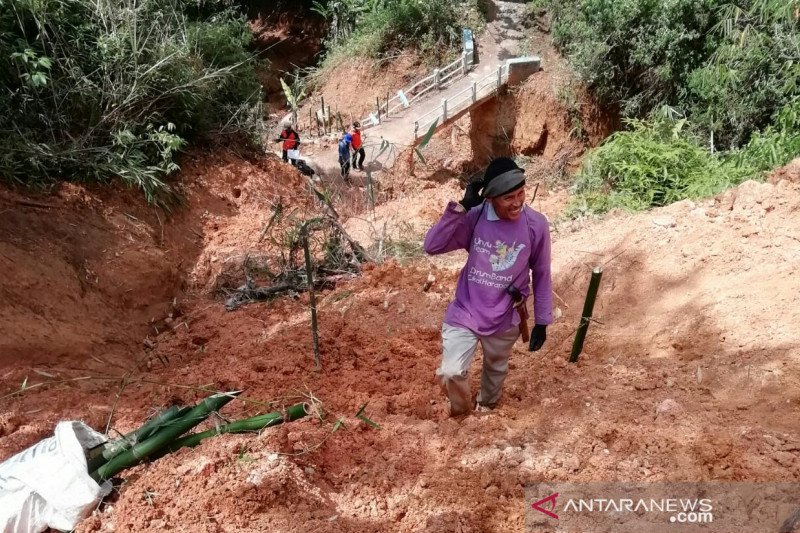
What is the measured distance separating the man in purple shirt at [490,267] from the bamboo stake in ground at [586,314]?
582 mm

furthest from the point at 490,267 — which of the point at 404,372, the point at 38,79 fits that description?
the point at 38,79

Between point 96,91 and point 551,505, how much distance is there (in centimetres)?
590

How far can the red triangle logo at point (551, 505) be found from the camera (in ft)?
7.76

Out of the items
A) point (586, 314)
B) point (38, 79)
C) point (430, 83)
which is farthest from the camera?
point (430, 83)

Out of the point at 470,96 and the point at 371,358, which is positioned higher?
the point at 371,358

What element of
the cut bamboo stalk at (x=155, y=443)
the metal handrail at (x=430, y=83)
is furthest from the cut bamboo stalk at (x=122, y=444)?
the metal handrail at (x=430, y=83)

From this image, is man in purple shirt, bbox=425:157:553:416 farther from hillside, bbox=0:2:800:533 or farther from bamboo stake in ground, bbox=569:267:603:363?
bamboo stake in ground, bbox=569:267:603:363

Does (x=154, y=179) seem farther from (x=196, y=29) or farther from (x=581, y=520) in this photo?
(x=581, y=520)

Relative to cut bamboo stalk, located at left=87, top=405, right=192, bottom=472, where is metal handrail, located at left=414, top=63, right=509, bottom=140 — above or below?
below

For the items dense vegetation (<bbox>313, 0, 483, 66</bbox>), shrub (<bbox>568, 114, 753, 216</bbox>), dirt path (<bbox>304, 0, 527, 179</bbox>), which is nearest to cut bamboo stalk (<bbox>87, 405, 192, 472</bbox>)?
shrub (<bbox>568, 114, 753, 216</bbox>)

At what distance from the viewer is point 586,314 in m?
3.71

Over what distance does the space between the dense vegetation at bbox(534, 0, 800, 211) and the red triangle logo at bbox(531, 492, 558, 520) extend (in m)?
5.08

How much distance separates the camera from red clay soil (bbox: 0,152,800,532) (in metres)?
2.51

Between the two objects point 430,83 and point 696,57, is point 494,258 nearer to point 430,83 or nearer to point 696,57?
point 696,57
